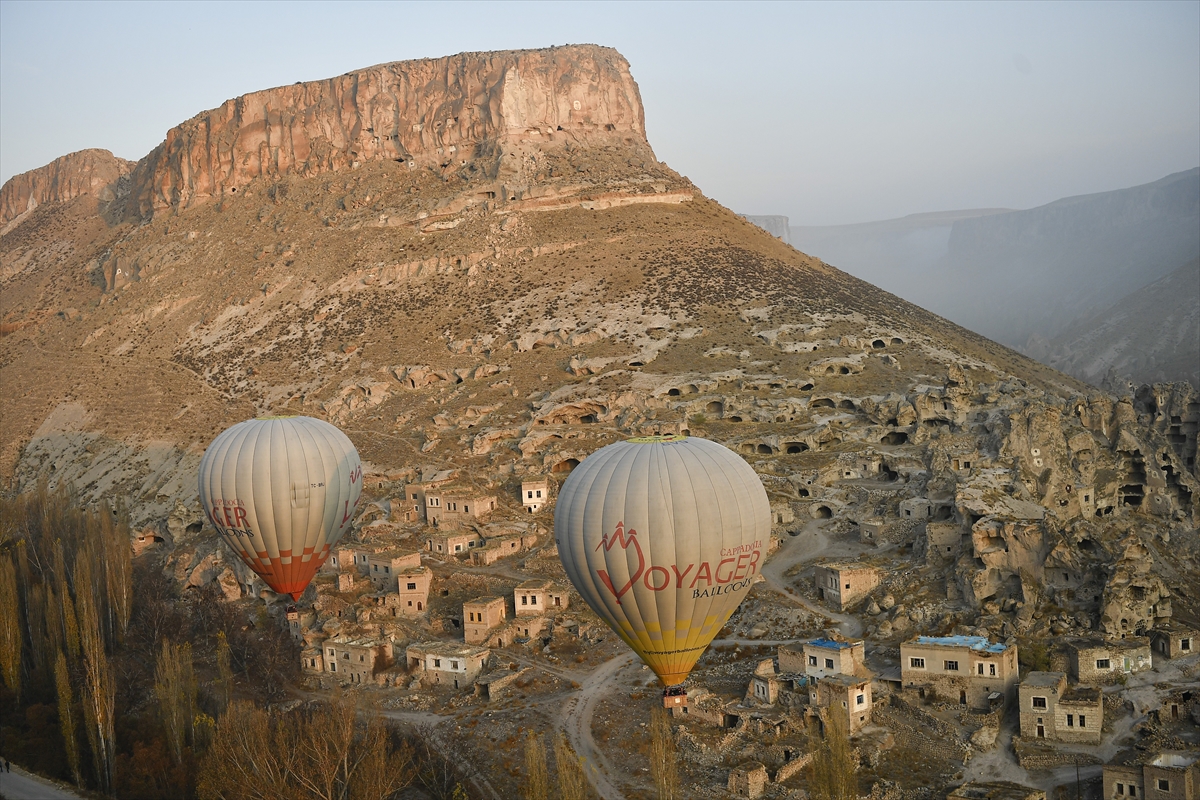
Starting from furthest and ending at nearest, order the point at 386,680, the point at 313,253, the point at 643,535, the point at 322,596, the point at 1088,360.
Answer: the point at 1088,360, the point at 313,253, the point at 322,596, the point at 386,680, the point at 643,535

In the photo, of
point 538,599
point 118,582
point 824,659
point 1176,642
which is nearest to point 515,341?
point 118,582

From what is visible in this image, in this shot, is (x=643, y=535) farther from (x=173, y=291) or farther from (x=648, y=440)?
(x=173, y=291)

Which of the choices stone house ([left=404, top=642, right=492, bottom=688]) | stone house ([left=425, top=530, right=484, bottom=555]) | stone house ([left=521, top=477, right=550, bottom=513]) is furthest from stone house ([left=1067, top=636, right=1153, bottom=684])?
stone house ([left=521, top=477, right=550, bottom=513])

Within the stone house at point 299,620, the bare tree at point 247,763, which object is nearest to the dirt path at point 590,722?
the bare tree at point 247,763

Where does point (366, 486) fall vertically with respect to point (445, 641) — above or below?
above

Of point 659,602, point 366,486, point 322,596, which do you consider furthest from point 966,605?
point 366,486

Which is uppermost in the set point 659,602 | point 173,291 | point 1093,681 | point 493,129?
point 493,129

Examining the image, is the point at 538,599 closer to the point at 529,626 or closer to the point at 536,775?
the point at 529,626
